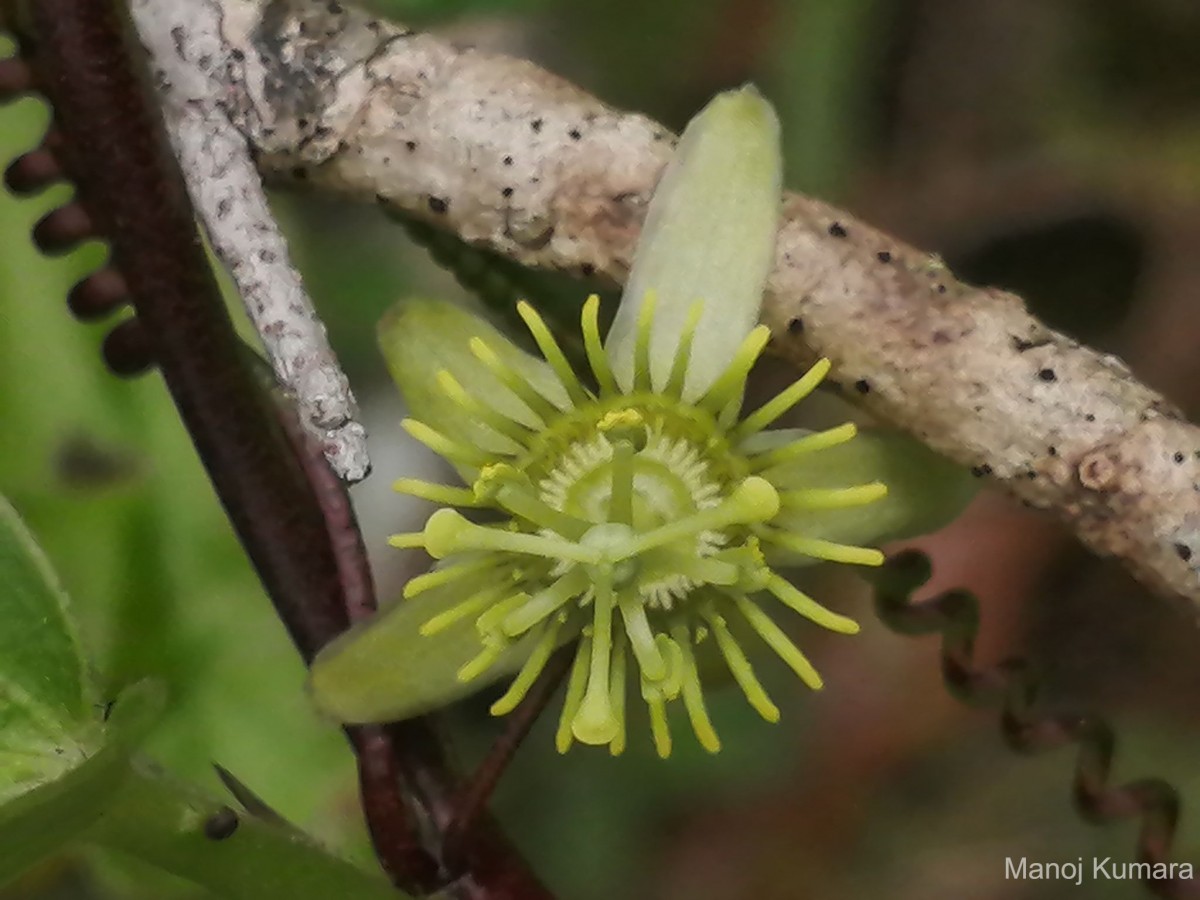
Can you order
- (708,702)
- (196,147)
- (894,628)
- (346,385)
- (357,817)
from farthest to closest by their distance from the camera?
(708,702) → (357,817) → (894,628) → (196,147) → (346,385)

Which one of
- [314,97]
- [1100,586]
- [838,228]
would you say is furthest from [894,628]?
[1100,586]

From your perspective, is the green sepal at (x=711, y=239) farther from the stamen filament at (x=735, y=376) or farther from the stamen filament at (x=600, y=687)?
the stamen filament at (x=600, y=687)

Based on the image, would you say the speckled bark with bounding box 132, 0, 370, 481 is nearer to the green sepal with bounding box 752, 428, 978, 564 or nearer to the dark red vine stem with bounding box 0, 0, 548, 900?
the dark red vine stem with bounding box 0, 0, 548, 900

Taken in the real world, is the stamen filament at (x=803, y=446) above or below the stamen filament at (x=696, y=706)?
above

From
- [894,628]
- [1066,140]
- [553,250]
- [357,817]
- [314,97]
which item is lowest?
Answer: [357,817]

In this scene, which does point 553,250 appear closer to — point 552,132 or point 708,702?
point 552,132

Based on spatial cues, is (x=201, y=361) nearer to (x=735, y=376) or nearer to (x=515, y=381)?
(x=515, y=381)

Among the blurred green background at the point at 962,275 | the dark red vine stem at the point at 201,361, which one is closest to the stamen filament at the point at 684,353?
the dark red vine stem at the point at 201,361
